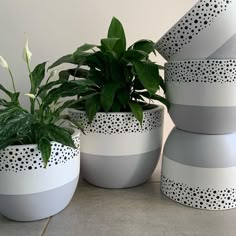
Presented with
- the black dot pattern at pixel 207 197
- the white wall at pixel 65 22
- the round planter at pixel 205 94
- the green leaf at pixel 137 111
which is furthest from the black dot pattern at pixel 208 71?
the white wall at pixel 65 22

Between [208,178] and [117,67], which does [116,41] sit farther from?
[208,178]

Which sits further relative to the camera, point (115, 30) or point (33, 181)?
point (115, 30)

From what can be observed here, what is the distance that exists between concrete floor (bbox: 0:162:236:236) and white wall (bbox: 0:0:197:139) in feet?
1.36

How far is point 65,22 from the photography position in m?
0.74

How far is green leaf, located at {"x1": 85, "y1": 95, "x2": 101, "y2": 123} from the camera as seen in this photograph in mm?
536

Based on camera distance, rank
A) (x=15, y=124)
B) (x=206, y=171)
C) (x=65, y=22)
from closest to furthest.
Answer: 1. (x=15, y=124)
2. (x=206, y=171)
3. (x=65, y=22)

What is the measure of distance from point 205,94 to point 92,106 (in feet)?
0.72

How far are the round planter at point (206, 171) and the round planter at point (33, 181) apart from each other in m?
0.21

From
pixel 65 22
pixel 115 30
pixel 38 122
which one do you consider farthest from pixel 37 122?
pixel 65 22

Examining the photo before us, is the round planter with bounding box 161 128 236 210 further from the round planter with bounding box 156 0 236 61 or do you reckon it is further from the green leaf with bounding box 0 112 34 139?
the green leaf with bounding box 0 112 34 139

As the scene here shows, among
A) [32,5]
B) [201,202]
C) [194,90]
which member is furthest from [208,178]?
[32,5]

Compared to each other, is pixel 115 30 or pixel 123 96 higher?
pixel 115 30

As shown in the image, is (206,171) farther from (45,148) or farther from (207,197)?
(45,148)

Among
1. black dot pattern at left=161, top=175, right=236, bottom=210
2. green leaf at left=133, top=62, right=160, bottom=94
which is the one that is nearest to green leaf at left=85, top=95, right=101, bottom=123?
green leaf at left=133, top=62, right=160, bottom=94
